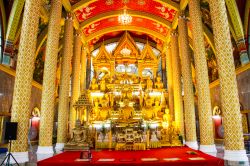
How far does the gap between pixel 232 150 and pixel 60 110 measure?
8.23 meters

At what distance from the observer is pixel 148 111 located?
47.6ft

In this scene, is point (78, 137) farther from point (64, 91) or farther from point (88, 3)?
point (88, 3)

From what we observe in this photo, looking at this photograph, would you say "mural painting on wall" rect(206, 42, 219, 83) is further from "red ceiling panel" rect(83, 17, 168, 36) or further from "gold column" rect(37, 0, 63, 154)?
"gold column" rect(37, 0, 63, 154)

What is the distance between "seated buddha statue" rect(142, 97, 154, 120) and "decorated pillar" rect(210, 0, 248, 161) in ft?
23.7

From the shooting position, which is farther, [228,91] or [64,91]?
[64,91]

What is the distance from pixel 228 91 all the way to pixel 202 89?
8.23 ft

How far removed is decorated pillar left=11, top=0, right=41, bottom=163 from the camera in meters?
6.78

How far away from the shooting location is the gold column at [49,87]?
9.03 meters

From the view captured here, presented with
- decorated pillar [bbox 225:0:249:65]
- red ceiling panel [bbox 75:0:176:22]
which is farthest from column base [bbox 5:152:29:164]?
decorated pillar [bbox 225:0:249:65]

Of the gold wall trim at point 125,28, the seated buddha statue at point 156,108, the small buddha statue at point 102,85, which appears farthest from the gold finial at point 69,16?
the seated buddha statue at point 156,108

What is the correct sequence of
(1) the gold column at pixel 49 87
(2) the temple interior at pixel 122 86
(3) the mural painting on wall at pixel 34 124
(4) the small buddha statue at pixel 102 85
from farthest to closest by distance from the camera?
(3) the mural painting on wall at pixel 34 124 < (4) the small buddha statue at pixel 102 85 < (1) the gold column at pixel 49 87 < (2) the temple interior at pixel 122 86

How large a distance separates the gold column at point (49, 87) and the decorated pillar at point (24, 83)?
2063 mm

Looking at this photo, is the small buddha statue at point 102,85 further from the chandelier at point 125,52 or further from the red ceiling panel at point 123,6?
the red ceiling panel at point 123,6

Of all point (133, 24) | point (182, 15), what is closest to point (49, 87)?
point (182, 15)
